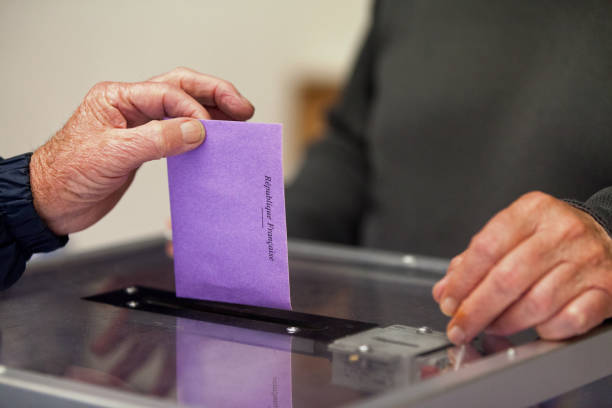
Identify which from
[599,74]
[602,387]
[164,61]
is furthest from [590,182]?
[164,61]

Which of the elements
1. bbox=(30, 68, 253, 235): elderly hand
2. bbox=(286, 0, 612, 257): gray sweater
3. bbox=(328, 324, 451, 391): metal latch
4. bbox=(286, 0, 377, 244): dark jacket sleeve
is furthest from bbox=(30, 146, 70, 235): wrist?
bbox=(286, 0, 377, 244): dark jacket sleeve

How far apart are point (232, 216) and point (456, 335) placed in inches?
9.3

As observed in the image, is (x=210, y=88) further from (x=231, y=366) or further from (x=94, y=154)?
(x=231, y=366)

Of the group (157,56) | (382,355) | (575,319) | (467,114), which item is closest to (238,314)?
(382,355)

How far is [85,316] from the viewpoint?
78cm

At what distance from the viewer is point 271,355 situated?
0.65 meters

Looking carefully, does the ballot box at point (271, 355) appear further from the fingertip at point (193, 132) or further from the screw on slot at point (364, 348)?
the fingertip at point (193, 132)

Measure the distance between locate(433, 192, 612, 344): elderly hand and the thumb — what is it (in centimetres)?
27

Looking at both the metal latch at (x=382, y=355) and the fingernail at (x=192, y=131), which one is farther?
the fingernail at (x=192, y=131)

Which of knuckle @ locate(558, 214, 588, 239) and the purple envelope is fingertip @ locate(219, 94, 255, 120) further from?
knuckle @ locate(558, 214, 588, 239)

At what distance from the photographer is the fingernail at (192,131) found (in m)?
0.73

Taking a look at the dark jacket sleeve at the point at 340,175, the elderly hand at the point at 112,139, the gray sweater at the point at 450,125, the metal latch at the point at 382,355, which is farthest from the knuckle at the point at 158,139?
the dark jacket sleeve at the point at 340,175

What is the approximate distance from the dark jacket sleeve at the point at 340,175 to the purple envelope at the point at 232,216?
728mm

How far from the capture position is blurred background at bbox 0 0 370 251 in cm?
208
